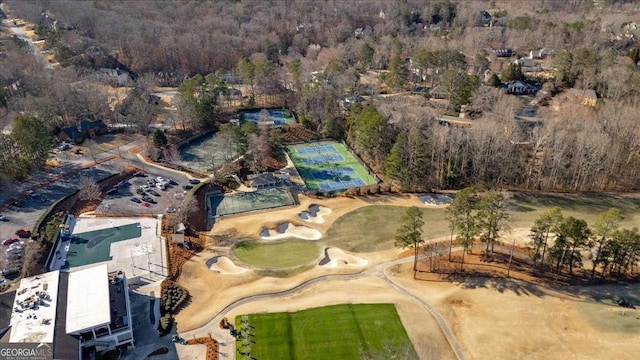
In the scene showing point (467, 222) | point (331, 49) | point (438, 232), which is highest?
point (331, 49)

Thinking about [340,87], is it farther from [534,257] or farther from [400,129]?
[534,257]

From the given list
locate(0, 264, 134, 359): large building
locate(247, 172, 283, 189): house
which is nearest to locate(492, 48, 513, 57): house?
locate(247, 172, 283, 189): house

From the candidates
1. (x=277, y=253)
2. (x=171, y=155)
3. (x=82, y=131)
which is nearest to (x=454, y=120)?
(x=277, y=253)

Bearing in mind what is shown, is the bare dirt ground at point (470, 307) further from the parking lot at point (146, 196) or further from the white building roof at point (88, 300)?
the parking lot at point (146, 196)

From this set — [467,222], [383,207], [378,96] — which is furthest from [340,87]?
[467,222]

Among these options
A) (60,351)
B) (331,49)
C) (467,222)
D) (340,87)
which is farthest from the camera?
(331,49)

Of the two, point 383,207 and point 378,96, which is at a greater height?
point 378,96
